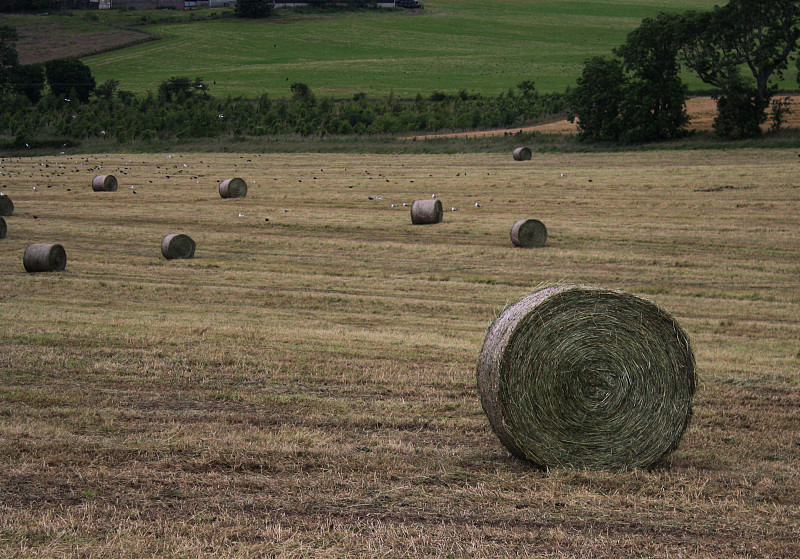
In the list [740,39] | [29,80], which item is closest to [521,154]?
[740,39]

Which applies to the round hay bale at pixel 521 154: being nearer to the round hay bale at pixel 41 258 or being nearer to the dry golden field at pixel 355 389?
the dry golden field at pixel 355 389

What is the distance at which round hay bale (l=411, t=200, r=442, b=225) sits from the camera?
2609 cm

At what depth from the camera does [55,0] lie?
121 m

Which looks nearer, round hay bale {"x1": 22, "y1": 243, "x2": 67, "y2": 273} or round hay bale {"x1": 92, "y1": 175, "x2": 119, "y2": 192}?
round hay bale {"x1": 22, "y1": 243, "x2": 67, "y2": 273}

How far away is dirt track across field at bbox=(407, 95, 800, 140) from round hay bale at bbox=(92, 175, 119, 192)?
72.3 ft

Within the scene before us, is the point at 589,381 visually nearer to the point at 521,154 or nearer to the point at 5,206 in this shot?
the point at 5,206

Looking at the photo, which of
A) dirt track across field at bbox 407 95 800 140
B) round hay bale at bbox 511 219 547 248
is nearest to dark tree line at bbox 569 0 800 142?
dirt track across field at bbox 407 95 800 140

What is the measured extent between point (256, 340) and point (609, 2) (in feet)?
437

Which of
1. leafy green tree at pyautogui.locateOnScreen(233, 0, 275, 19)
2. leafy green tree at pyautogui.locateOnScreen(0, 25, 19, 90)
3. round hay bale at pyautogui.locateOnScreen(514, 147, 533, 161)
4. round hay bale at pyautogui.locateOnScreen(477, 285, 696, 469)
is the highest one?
leafy green tree at pyautogui.locateOnScreen(233, 0, 275, 19)

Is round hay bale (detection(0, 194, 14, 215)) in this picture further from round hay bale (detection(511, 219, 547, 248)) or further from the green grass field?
the green grass field

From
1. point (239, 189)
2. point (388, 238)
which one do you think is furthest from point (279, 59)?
point (388, 238)

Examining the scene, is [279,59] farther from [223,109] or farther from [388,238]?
[388,238]

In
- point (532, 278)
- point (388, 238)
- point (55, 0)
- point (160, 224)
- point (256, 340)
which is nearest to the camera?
point (256, 340)

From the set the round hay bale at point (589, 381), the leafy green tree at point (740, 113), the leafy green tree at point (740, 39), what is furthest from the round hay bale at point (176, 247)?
the leafy green tree at point (740, 39)
